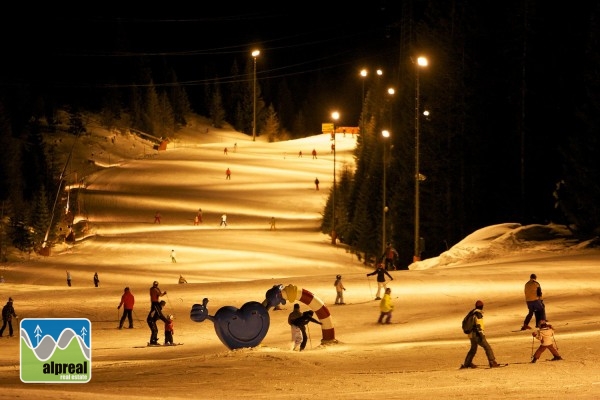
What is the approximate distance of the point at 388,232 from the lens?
5938cm

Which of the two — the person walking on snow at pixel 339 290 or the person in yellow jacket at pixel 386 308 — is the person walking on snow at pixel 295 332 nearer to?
the person in yellow jacket at pixel 386 308

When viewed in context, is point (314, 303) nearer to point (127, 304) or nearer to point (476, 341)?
point (476, 341)

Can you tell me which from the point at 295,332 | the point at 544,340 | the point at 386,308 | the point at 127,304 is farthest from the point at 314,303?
the point at 127,304

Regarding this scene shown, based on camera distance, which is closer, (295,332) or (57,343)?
(57,343)

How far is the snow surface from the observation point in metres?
15.1

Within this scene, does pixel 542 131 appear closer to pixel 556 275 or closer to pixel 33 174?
pixel 556 275

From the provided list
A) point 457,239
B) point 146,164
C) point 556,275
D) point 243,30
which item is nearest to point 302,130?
point 243,30

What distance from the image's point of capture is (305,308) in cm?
2759

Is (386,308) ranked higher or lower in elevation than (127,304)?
lower

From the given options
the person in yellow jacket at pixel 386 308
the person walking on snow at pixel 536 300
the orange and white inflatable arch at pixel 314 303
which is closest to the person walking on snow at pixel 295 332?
the orange and white inflatable arch at pixel 314 303

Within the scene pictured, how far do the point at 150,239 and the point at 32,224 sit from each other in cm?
1178

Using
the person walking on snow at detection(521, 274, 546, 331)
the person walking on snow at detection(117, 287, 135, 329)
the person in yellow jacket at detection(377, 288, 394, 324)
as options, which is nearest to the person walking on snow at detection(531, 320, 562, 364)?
the person walking on snow at detection(521, 274, 546, 331)

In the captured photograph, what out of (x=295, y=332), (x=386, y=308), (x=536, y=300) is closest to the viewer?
(x=295, y=332)

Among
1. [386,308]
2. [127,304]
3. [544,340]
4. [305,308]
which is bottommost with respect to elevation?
[544,340]
